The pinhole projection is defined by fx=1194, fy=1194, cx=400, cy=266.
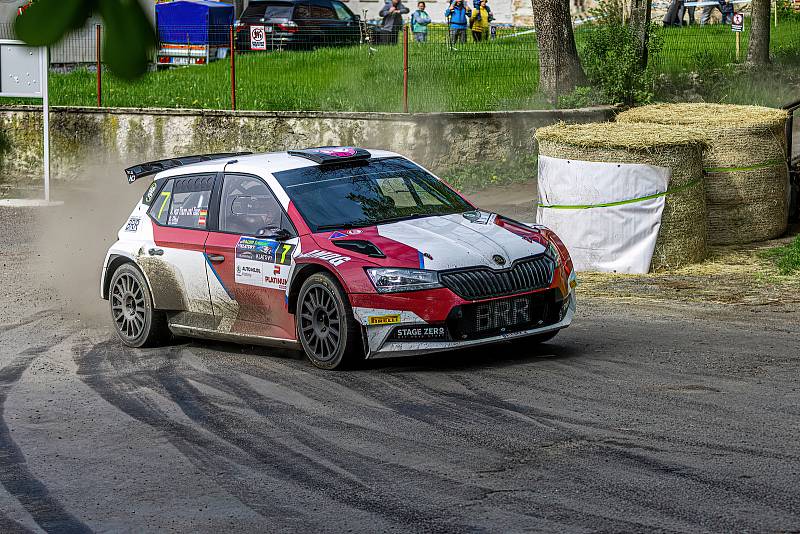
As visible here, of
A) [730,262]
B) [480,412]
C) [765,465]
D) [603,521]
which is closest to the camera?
[603,521]

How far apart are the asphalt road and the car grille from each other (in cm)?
55

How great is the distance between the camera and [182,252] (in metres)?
9.44

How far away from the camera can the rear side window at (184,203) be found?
955 centimetres

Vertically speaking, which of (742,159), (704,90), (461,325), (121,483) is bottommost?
(121,483)

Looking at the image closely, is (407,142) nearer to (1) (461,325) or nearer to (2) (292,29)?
(2) (292,29)

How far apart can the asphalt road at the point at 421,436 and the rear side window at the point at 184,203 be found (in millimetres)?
1062

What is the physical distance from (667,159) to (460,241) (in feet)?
15.0

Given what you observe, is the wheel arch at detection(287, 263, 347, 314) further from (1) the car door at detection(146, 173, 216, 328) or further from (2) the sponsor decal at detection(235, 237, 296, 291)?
(1) the car door at detection(146, 173, 216, 328)

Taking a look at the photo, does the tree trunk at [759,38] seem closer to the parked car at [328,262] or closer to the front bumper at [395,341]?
the parked car at [328,262]

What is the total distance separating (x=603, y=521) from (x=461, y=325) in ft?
10.4

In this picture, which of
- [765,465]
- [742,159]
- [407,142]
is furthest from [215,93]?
[765,465]

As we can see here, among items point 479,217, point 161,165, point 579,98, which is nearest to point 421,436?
point 479,217

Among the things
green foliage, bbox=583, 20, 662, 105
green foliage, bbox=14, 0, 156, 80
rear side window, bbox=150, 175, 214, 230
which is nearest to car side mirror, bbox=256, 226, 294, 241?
rear side window, bbox=150, 175, 214, 230

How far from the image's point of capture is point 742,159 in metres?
13.5
